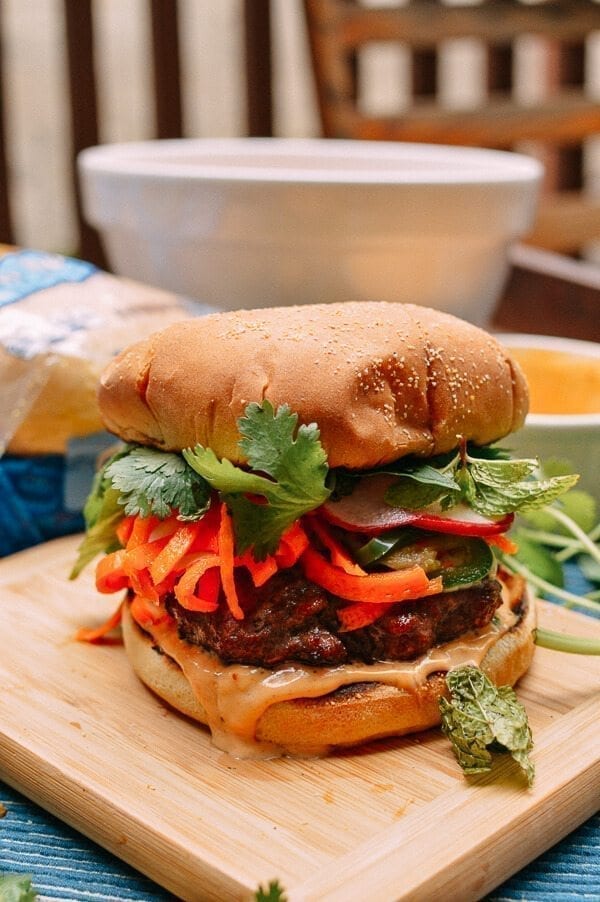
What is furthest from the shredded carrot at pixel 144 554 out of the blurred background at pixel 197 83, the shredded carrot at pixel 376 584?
the blurred background at pixel 197 83

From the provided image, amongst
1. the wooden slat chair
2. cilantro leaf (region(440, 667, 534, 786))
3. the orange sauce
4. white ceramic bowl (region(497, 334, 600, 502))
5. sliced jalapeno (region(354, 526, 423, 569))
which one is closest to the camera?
cilantro leaf (region(440, 667, 534, 786))

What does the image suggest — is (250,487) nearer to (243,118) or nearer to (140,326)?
(140,326)

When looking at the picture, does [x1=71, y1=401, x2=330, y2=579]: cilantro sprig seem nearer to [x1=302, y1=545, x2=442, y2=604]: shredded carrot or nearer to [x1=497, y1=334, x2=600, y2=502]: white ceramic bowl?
[x1=302, y1=545, x2=442, y2=604]: shredded carrot

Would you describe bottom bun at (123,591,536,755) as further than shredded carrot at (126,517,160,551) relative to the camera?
No

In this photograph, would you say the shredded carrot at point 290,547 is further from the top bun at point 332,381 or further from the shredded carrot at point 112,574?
the shredded carrot at point 112,574

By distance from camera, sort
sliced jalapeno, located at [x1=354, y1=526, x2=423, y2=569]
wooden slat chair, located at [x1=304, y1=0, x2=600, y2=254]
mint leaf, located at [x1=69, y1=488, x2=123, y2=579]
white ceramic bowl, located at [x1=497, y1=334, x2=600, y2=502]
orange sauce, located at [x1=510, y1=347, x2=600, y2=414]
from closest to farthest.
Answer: sliced jalapeno, located at [x1=354, y1=526, x2=423, y2=569]
mint leaf, located at [x1=69, y1=488, x2=123, y2=579]
white ceramic bowl, located at [x1=497, y1=334, x2=600, y2=502]
orange sauce, located at [x1=510, y1=347, x2=600, y2=414]
wooden slat chair, located at [x1=304, y1=0, x2=600, y2=254]

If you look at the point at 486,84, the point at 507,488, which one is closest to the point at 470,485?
the point at 507,488

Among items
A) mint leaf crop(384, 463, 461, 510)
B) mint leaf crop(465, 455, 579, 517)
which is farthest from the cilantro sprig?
mint leaf crop(465, 455, 579, 517)
